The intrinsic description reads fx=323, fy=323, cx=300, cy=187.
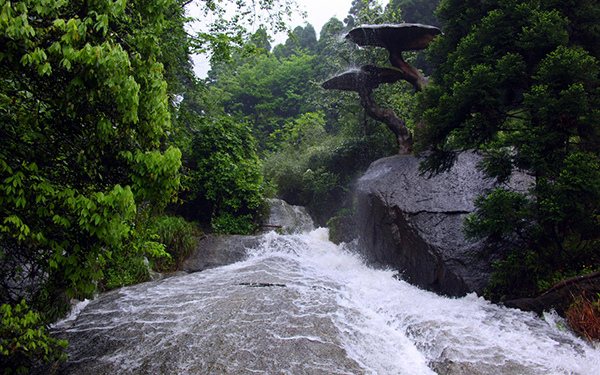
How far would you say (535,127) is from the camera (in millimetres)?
4562

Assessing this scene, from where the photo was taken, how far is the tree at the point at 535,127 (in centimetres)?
429

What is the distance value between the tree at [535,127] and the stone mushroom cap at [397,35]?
3.64 metres

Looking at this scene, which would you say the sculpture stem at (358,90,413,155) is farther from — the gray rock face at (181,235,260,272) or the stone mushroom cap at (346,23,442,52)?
the gray rock face at (181,235,260,272)

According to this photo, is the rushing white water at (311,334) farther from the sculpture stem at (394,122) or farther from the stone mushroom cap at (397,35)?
the stone mushroom cap at (397,35)

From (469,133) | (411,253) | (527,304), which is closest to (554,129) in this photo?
(469,133)

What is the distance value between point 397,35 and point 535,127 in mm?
6379

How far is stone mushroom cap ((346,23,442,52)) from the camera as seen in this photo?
9.40 meters

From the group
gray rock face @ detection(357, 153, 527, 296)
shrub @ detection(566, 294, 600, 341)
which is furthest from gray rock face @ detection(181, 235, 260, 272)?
shrub @ detection(566, 294, 600, 341)

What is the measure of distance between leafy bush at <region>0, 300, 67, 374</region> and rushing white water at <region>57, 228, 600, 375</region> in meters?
1.01

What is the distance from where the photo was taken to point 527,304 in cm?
468

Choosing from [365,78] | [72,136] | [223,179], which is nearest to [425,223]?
[365,78]

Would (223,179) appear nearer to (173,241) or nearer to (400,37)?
(173,241)

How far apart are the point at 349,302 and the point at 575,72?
4.82 metres

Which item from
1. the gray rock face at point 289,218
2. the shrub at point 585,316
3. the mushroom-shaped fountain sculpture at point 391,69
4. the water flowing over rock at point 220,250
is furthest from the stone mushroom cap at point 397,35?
the shrub at point 585,316
